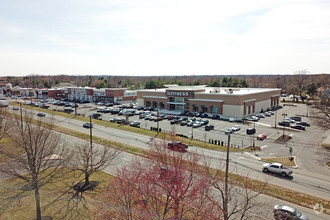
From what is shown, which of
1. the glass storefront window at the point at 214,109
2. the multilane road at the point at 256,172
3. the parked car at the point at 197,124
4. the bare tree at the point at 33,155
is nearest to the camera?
the bare tree at the point at 33,155

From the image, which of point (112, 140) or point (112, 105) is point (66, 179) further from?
point (112, 105)

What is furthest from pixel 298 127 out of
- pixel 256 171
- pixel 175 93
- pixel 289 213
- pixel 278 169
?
pixel 289 213

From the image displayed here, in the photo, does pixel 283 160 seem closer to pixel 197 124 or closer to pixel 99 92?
pixel 197 124

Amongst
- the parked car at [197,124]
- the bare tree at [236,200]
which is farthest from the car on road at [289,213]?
the parked car at [197,124]

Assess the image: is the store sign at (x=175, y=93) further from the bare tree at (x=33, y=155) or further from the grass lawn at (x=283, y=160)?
the bare tree at (x=33, y=155)

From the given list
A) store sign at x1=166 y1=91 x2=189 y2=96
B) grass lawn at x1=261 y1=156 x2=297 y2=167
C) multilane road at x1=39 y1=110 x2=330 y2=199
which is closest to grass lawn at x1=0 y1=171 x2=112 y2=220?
multilane road at x1=39 y1=110 x2=330 y2=199

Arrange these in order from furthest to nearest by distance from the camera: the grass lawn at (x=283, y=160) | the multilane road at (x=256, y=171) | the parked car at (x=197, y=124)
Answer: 1. the parked car at (x=197, y=124)
2. the grass lawn at (x=283, y=160)
3. the multilane road at (x=256, y=171)
